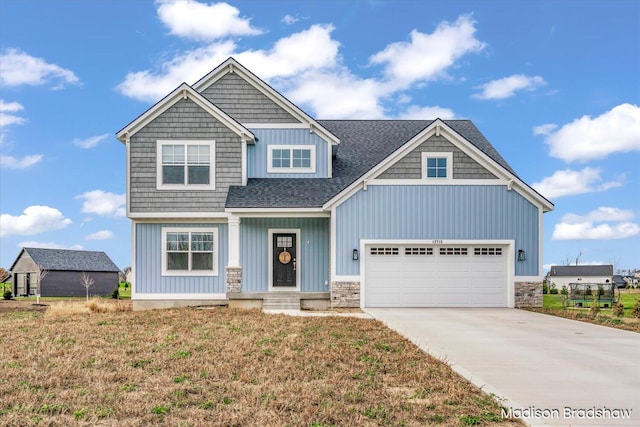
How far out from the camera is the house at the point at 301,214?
18.3 m

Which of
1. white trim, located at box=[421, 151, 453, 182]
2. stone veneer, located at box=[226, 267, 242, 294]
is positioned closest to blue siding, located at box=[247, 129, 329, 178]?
stone veneer, located at box=[226, 267, 242, 294]

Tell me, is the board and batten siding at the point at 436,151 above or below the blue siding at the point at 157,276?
above

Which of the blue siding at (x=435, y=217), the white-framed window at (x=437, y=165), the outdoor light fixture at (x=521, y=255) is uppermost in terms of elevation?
the white-framed window at (x=437, y=165)

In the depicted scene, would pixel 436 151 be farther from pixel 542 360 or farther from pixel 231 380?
pixel 231 380

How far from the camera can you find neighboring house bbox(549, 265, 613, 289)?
238ft

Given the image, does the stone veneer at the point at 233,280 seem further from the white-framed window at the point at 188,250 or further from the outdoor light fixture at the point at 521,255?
the outdoor light fixture at the point at 521,255

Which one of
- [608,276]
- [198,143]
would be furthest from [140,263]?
[608,276]

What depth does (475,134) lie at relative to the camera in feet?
78.0

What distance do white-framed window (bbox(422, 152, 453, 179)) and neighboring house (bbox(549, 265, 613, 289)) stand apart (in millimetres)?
60384

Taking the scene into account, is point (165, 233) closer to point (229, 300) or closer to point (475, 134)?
point (229, 300)

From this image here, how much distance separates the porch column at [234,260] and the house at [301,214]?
0.04 metres

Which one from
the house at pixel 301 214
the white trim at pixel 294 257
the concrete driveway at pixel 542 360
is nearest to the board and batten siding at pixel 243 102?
the house at pixel 301 214

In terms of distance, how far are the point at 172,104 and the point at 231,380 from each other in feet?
44.8

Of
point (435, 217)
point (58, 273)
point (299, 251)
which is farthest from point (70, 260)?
point (435, 217)
